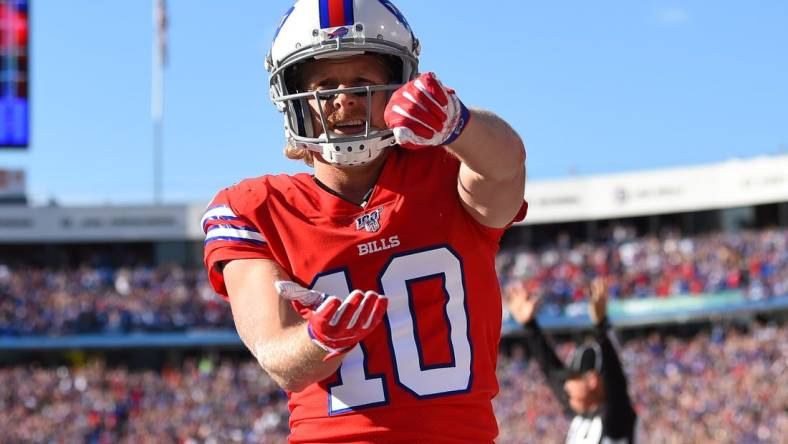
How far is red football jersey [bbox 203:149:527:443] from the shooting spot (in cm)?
245

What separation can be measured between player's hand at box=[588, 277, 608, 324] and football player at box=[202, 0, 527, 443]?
9.82ft

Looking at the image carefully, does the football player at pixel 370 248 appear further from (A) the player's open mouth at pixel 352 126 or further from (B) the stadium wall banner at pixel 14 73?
(B) the stadium wall banner at pixel 14 73

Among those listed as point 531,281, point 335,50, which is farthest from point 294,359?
point 531,281

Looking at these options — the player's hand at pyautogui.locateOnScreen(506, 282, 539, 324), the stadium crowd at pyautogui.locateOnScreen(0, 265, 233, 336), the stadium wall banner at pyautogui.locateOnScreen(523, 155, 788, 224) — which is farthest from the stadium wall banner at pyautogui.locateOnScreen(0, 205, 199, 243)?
the player's hand at pyautogui.locateOnScreen(506, 282, 539, 324)

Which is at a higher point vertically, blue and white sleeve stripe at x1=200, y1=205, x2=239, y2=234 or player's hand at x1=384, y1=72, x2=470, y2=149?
player's hand at x1=384, y1=72, x2=470, y2=149

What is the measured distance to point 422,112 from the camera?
2047mm

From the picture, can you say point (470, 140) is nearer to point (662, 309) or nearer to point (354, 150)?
point (354, 150)

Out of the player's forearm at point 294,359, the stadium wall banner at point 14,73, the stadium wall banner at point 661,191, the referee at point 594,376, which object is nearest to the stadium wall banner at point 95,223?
the stadium wall banner at point 661,191

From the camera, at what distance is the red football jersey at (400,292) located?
245cm

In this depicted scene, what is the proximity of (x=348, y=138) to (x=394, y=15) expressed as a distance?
391 millimetres

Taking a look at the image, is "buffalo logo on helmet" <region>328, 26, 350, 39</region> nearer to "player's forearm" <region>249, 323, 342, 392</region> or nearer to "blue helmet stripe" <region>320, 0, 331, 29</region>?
"blue helmet stripe" <region>320, 0, 331, 29</region>

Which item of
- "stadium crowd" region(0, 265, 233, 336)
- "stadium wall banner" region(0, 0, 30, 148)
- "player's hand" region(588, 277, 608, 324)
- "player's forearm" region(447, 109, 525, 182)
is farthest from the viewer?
"stadium crowd" region(0, 265, 233, 336)

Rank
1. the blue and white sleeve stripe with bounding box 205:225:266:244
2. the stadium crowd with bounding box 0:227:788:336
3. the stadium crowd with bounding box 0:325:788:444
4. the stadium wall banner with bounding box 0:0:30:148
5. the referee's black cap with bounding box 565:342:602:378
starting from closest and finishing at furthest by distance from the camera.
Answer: the blue and white sleeve stripe with bounding box 205:225:266:244
the referee's black cap with bounding box 565:342:602:378
the stadium crowd with bounding box 0:325:788:444
the stadium wall banner with bounding box 0:0:30:148
the stadium crowd with bounding box 0:227:788:336

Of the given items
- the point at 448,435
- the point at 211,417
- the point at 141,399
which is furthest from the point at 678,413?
the point at 448,435
